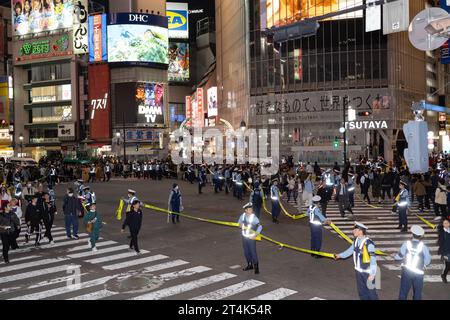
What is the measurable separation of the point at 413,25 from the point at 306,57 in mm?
52082

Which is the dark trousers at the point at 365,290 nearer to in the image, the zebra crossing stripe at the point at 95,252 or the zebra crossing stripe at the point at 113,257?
the zebra crossing stripe at the point at 113,257

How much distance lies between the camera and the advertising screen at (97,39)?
260ft

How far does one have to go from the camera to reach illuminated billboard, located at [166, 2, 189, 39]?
111250mm

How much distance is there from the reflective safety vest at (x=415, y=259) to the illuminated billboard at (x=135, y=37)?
2991 inches

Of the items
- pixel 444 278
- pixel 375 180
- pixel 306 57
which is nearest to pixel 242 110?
pixel 306 57

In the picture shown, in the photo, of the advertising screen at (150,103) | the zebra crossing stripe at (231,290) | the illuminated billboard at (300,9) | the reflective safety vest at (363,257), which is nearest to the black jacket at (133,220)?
the zebra crossing stripe at (231,290)

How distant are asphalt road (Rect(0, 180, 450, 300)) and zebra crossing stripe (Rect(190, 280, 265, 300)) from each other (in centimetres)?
2

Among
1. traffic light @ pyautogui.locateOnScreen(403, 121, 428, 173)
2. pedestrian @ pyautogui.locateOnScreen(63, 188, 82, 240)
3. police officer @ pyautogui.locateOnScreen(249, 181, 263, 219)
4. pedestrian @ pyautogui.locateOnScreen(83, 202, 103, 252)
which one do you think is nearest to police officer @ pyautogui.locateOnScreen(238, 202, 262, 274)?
traffic light @ pyautogui.locateOnScreen(403, 121, 428, 173)

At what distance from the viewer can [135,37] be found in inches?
3137

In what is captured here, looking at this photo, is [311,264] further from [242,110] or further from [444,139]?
[444,139]

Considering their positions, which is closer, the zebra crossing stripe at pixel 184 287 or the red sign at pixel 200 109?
the zebra crossing stripe at pixel 184 287

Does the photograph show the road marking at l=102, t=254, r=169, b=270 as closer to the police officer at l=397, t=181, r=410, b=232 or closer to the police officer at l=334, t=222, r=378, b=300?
the police officer at l=334, t=222, r=378, b=300

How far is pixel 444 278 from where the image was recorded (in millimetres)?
10477

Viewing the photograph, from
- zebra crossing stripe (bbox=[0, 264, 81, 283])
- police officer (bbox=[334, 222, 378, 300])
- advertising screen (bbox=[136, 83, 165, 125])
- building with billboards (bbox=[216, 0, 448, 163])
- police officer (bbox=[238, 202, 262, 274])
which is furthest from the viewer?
advertising screen (bbox=[136, 83, 165, 125])
